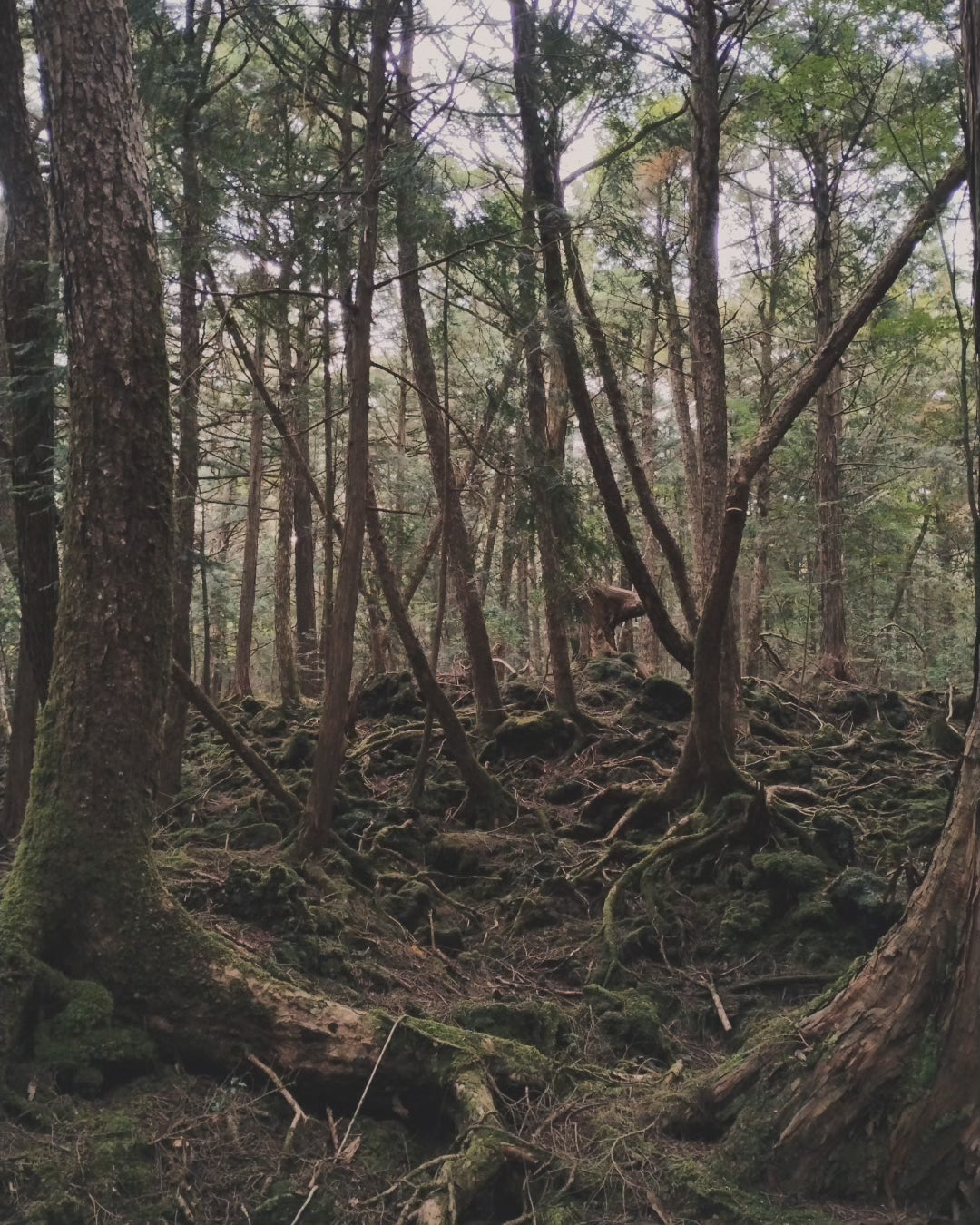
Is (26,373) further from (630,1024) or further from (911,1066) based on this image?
(911,1066)

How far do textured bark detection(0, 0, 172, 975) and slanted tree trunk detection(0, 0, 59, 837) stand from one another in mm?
2339

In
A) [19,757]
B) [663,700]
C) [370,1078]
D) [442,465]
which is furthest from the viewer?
[663,700]

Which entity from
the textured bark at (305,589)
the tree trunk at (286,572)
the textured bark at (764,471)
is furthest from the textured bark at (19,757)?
the textured bark at (764,471)

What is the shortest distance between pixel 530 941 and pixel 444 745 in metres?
3.36

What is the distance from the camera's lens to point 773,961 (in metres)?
6.18

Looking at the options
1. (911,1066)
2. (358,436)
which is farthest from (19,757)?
(911,1066)

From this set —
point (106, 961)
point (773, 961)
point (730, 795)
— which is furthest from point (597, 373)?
point (106, 961)

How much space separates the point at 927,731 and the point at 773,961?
16.9 ft

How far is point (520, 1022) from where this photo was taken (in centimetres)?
494

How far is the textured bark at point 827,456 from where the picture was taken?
13.3 metres

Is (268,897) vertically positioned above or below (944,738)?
below

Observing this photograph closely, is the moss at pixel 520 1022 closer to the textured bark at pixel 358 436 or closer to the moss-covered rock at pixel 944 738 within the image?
the textured bark at pixel 358 436

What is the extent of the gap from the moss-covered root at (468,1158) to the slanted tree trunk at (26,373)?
14.6 feet

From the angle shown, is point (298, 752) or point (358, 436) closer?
point (358, 436)
